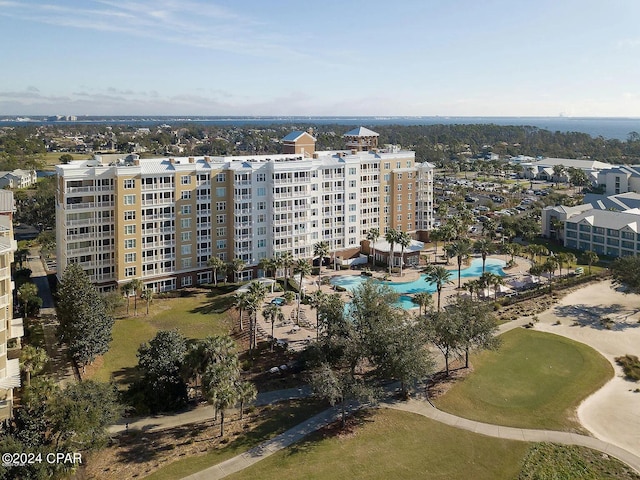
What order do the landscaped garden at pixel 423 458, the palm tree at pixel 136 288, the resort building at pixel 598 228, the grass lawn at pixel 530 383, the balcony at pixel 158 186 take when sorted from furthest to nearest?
the resort building at pixel 598 228
the balcony at pixel 158 186
the palm tree at pixel 136 288
the grass lawn at pixel 530 383
the landscaped garden at pixel 423 458

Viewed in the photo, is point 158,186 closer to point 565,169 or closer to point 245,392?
point 245,392

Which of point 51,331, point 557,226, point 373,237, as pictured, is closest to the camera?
point 51,331

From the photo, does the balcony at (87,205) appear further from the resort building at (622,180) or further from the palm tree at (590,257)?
the resort building at (622,180)

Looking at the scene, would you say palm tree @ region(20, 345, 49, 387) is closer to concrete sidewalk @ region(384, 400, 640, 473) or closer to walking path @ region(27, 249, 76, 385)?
walking path @ region(27, 249, 76, 385)

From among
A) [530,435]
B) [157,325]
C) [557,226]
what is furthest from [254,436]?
[557,226]

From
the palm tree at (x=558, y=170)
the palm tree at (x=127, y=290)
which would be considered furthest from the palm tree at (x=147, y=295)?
the palm tree at (x=558, y=170)

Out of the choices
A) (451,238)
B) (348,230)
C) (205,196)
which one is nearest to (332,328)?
(205,196)

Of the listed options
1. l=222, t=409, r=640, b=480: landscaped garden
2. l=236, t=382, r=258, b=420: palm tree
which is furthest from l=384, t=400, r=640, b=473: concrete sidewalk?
l=236, t=382, r=258, b=420: palm tree
